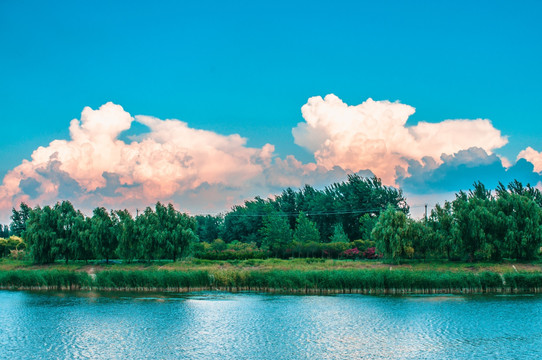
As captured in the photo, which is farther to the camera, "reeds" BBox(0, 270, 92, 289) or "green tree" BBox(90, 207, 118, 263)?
"green tree" BBox(90, 207, 118, 263)

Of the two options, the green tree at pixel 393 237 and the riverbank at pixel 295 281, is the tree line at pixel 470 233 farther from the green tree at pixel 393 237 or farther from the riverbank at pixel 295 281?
the riverbank at pixel 295 281

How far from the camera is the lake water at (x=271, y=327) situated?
2375 cm

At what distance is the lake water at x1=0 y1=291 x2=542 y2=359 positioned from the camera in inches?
935

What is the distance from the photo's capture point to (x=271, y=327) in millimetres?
29078

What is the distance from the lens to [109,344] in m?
25.1

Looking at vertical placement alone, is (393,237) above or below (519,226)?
below

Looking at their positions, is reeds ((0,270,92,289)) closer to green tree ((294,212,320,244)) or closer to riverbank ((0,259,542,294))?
riverbank ((0,259,542,294))

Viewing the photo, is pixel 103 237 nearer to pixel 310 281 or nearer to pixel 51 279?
pixel 51 279

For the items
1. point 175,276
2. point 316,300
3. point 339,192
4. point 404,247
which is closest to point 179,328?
point 316,300

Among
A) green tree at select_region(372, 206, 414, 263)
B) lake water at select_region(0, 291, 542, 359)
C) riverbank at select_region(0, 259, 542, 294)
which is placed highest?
green tree at select_region(372, 206, 414, 263)

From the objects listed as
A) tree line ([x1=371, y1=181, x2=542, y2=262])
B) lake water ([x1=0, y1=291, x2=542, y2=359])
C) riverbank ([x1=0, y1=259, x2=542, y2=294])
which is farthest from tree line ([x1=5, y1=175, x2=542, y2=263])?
lake water ([x1=0, y1=291, x2=542, y2=359])

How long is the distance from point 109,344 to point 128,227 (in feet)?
130

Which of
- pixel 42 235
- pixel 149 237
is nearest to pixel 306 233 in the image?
pixel 149 237

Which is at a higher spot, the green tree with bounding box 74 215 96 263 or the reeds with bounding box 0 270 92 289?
the green tree with bounding box 74 215 96 263
